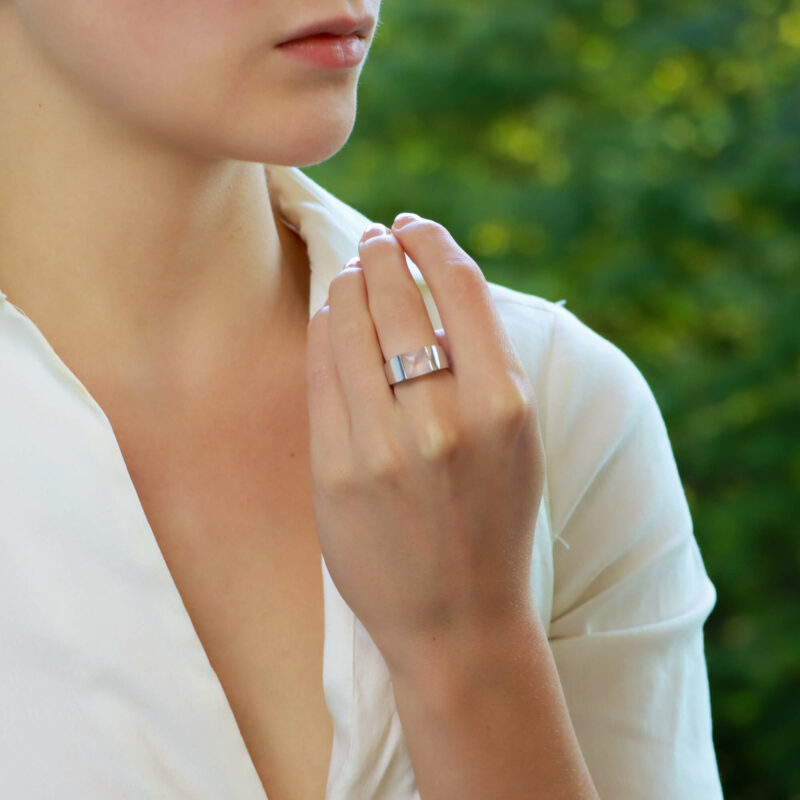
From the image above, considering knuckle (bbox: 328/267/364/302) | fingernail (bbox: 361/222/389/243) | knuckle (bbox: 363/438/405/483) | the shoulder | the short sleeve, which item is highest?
fingernail (bbox: 361/222/389/243)

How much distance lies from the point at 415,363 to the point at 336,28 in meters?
0.24

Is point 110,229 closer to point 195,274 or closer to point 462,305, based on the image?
point 195,274

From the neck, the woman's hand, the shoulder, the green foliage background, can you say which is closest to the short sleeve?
the shoulder

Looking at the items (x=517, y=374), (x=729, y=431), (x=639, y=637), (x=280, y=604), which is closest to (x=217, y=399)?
(x=280, y=604)

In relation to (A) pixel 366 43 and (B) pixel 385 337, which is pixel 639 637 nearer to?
(B) pixel 385 337

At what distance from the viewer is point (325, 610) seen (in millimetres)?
907

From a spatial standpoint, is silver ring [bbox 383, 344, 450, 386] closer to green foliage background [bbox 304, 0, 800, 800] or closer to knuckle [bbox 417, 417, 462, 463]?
knuckle [bbox 417, 417, 462, 463]

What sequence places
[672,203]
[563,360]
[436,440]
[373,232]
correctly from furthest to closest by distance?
[672,203]
[563,360]
[373,232]
[436,440]

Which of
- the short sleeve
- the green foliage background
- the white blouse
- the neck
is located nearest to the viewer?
the white blouse

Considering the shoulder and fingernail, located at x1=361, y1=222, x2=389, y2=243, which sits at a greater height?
fingernail, located at x1=361, y1=222, x2=389, y2=243

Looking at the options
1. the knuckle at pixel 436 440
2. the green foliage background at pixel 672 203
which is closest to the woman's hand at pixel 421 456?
the knuckle at pixel 436 440

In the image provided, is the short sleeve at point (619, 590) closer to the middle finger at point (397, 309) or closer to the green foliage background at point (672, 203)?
the middle finger at point (397, 309)

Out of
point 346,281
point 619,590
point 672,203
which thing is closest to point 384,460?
point 346,281

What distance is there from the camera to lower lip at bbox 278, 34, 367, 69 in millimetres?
843
